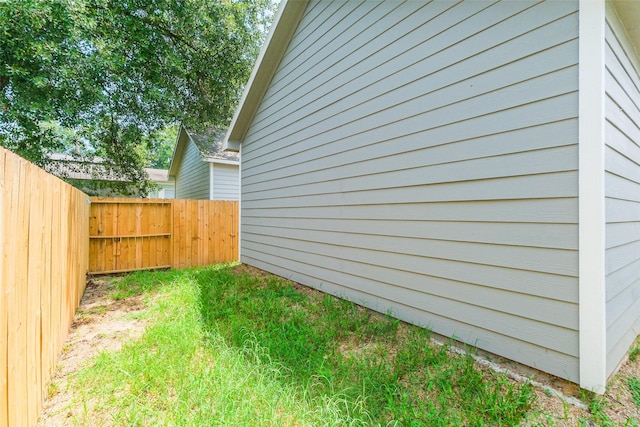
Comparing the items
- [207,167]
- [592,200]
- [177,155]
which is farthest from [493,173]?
[177,155]

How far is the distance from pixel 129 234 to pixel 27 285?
209 inches

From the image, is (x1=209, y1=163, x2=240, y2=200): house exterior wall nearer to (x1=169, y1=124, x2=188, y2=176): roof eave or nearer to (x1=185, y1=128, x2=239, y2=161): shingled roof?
(x1=185, y1=128, x2=239, y2=161): shingled roof

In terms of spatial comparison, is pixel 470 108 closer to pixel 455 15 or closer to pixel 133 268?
pixel 455 15

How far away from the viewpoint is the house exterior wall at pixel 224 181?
31.9 ft

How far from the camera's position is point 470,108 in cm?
260

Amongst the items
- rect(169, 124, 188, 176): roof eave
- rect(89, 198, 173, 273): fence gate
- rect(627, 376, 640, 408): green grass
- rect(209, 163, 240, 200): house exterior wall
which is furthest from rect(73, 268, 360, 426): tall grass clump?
rect(169, 124, 188, 176): roof eave

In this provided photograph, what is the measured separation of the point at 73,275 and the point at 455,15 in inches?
191

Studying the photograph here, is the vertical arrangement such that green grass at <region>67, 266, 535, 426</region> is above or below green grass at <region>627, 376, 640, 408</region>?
below

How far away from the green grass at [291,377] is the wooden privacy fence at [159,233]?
12.0 feet

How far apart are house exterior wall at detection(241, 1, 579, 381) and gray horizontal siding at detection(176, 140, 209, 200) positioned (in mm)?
6534

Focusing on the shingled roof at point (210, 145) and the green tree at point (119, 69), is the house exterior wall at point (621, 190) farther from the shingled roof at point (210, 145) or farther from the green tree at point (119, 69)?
the green tree at point (119, 69)

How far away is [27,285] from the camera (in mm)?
1685

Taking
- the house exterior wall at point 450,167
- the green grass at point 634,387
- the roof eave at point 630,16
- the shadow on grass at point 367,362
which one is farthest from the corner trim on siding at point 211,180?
the green grass at point 634,387

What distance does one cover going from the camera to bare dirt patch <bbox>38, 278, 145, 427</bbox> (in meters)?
1.96
